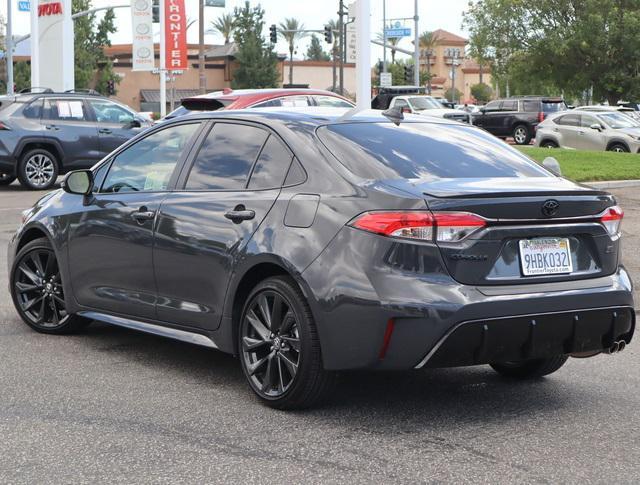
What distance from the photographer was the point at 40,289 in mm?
7629

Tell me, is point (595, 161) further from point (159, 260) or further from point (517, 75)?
point (517, 75)

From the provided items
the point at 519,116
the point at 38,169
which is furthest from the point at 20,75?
the point at 38,169

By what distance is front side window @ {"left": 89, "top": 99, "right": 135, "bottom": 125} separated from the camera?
20688mm

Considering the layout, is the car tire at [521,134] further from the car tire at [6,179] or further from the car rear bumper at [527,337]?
the car rear bumper at [527,337]

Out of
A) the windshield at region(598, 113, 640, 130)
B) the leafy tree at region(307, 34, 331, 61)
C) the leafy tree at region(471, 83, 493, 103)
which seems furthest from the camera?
the leafy tree at region(307, 34, 331, 61)

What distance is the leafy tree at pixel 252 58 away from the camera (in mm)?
98312

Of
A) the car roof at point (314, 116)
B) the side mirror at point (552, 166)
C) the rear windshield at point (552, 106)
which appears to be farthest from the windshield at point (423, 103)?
the car roof at point (314, 116)

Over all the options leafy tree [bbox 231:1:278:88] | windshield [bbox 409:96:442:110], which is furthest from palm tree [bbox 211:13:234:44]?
windshield [bbox 409:96:442:110]

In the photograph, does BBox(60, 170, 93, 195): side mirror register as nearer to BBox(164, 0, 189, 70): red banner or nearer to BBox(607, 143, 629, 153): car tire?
BBox(607, 143, 629, 153): car tire

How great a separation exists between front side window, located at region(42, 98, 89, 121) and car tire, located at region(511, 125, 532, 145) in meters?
23.7

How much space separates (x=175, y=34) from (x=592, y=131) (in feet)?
97.0

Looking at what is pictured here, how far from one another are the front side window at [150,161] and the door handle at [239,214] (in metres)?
0.77

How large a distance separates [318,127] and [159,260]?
123 cm

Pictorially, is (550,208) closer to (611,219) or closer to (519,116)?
(611,219)
